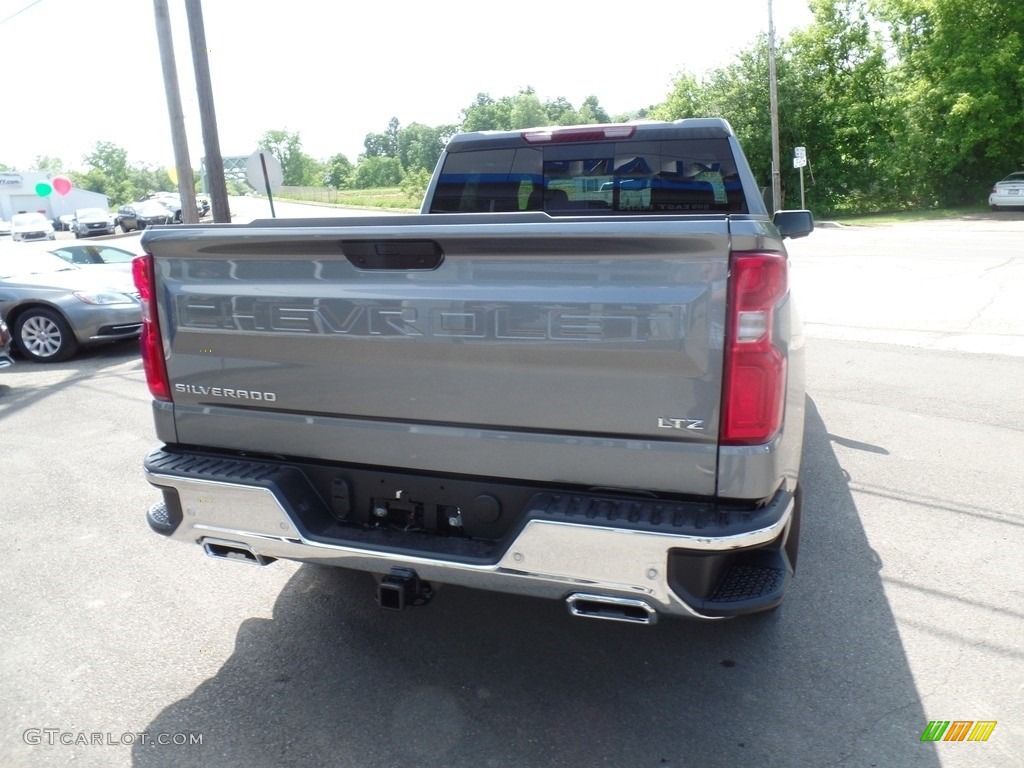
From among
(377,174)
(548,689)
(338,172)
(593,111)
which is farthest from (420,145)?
(548,689)

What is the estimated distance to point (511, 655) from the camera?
340 centimetres

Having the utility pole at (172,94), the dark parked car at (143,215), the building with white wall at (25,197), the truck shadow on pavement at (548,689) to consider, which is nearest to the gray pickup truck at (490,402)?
the truck shadow on pavement at (548,689)

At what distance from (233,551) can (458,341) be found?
1.20m

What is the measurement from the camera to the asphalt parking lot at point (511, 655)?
9.32 feet

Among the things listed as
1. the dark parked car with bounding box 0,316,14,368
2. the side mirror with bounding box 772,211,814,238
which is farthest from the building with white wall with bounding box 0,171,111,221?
the side mirror with bounding box 772,211,814,238

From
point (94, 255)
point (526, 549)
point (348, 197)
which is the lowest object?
point (348, 197)

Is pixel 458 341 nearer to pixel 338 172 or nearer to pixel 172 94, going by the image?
pixel 172 94

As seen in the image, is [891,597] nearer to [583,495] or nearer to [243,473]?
[583,495]

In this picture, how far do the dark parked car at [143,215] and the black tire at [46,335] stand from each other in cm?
3440

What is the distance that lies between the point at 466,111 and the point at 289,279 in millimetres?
103473

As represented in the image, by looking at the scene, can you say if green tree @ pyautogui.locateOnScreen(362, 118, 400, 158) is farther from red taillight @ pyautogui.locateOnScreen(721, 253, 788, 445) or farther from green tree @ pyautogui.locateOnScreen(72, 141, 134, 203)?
red taillight @ pyautogui.locateOnScreen(721, 253, 788, 445)

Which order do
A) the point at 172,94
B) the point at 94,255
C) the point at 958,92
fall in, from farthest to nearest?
the point at 958,92 < the point at 172,94 < the point at 94,255

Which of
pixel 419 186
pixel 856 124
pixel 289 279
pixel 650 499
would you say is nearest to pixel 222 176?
pixel 289 279

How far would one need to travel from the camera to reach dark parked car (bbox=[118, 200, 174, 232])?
44094mm
